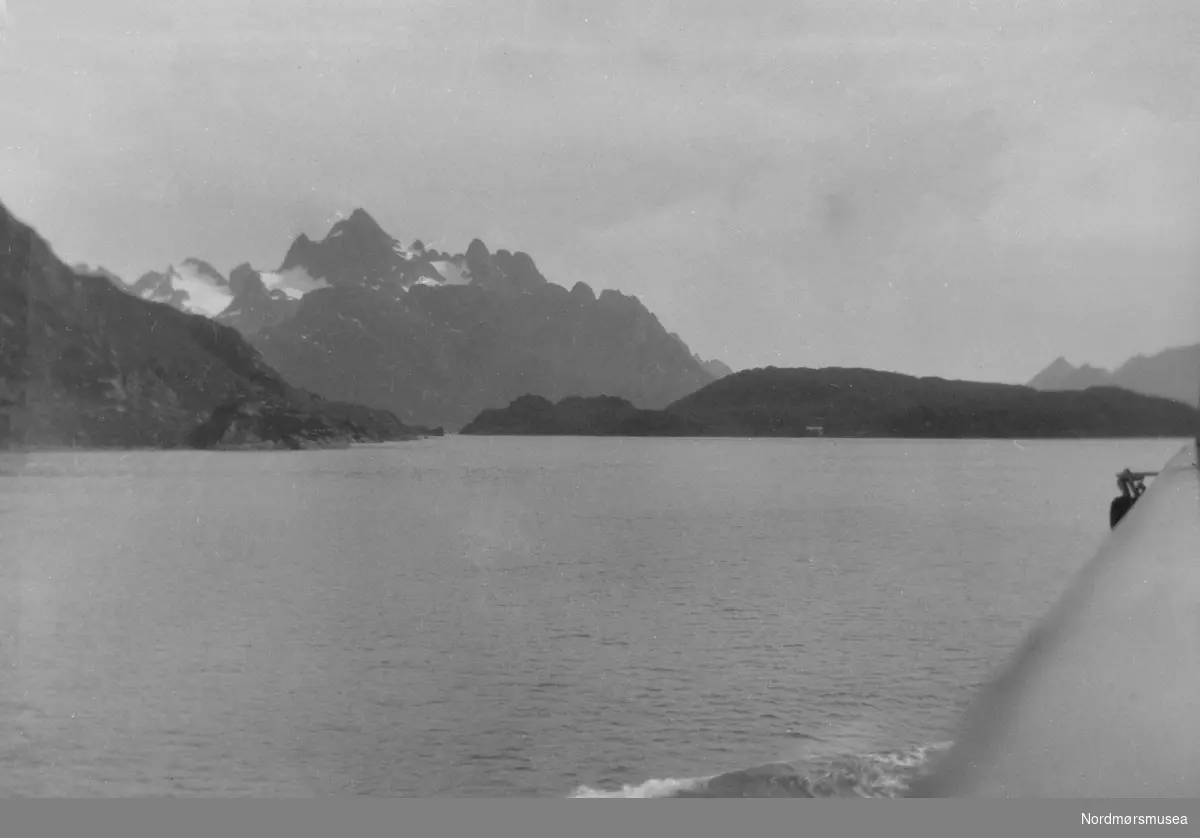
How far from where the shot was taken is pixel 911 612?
2034 centimetres

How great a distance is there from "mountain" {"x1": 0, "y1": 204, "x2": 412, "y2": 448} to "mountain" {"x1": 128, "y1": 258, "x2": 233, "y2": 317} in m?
0.43

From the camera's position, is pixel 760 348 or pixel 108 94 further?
pixel 108 94

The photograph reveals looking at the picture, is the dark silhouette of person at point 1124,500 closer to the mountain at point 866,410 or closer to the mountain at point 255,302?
the mountain at point 866,410

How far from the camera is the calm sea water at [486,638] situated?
1102 cm

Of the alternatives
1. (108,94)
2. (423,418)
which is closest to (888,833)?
(108,94)

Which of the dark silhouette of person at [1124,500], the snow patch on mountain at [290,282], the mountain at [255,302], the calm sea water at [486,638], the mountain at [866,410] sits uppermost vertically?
the snow patch on mountain at [290,282]

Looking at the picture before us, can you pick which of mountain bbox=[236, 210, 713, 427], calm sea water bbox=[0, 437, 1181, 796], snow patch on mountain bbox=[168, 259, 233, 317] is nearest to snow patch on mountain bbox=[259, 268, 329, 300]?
mountain bbox=[236, 210, 713, 427]

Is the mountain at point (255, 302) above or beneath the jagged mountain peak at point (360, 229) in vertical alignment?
beneath

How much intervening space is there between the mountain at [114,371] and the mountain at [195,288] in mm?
428

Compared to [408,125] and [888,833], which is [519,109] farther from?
[888,833]

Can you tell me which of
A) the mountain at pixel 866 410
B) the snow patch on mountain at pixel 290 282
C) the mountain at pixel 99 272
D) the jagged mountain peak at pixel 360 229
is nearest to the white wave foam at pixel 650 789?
the mountain at pixel 866 410

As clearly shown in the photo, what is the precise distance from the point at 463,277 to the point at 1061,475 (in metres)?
44.9

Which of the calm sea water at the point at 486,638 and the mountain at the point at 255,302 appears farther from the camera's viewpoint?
the mountain at the point at 255,302

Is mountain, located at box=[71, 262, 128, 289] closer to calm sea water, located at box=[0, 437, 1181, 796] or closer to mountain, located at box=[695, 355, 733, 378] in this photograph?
calm sea water, located at box=[0, 437, 1181, 796]
